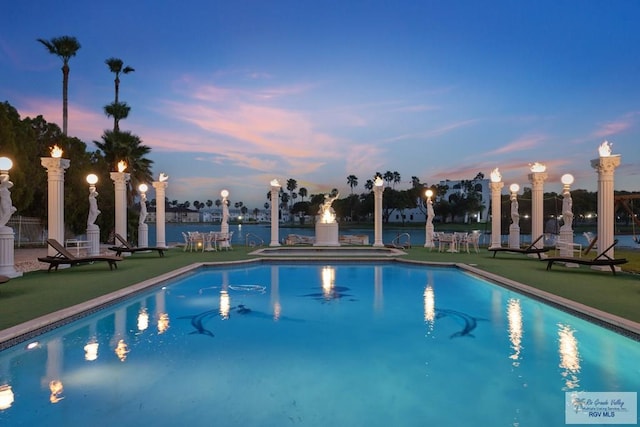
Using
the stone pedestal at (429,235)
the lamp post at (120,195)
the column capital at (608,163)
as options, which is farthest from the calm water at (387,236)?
the lamp post at (120,195)

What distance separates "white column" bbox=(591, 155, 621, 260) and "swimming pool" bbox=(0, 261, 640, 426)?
5.19 meters

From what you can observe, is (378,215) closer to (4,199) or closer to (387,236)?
(4,199)

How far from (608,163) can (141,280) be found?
13272 millimetres

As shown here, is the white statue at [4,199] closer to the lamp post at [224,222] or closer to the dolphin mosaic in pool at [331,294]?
the dolphin mosaic in pool at [331,294]

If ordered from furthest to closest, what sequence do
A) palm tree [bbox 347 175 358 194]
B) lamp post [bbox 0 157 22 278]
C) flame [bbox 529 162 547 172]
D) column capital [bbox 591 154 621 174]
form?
palm tree [bbox 347 175 358 194]
flame [bbox 529 162 547 172]
column capital [bbox 591 154 621 174]
lamp post [bbox 0 157 22 278]

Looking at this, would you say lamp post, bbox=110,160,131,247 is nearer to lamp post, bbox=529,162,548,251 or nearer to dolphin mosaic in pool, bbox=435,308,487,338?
dolphin mosaic in pool, bbox=435,308,487,338

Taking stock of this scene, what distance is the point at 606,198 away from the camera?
38.2 feet

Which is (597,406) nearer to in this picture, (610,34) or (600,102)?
(610,34)

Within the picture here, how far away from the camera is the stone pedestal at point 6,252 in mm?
9969

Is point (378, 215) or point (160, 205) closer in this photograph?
point (160, 205)

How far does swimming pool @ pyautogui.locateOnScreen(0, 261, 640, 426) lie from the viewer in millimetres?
3826

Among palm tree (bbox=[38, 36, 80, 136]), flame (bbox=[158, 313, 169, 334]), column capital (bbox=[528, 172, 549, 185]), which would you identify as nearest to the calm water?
column capital (bbox=[528, 172, 549, 185])

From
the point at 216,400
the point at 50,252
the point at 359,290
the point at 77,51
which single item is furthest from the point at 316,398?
the point at 77,51

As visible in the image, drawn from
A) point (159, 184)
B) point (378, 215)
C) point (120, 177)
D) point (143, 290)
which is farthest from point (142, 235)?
point (378, 215)
